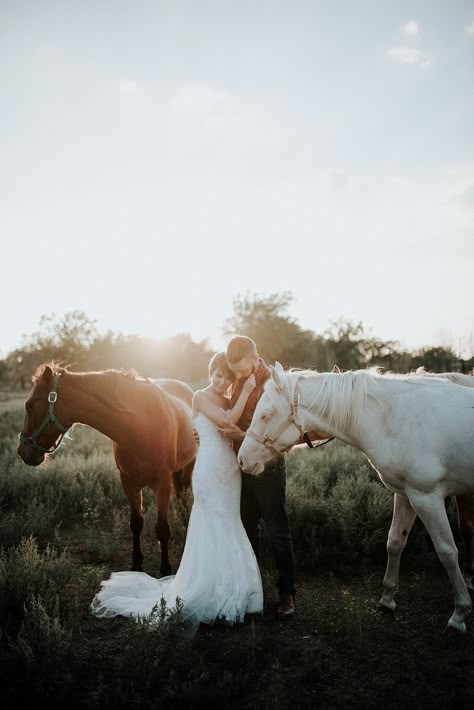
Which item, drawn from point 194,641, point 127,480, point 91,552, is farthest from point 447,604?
point 91,552

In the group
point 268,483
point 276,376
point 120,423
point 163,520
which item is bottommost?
point 163,520

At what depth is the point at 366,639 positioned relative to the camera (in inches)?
130

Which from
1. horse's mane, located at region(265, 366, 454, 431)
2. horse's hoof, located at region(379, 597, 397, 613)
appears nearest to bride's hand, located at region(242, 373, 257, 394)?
horse's mane, located at region(265, 366, 454, 431)

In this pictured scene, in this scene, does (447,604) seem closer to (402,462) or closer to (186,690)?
(402,462)

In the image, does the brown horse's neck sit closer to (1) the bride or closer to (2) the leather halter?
(1) the bride

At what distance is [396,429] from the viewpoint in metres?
3.41

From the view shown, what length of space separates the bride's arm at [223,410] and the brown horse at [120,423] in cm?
114

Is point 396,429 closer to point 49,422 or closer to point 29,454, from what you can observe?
point 49,422

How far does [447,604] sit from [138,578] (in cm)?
272

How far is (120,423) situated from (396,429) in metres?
2.64

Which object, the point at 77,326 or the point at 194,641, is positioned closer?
the point at 194,641

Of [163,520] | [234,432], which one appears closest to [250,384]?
[234,432]

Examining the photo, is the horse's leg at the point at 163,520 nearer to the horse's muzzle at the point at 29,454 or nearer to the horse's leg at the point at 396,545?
the horse's muzzle at the point at 29,454

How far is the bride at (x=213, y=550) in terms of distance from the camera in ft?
11.4
